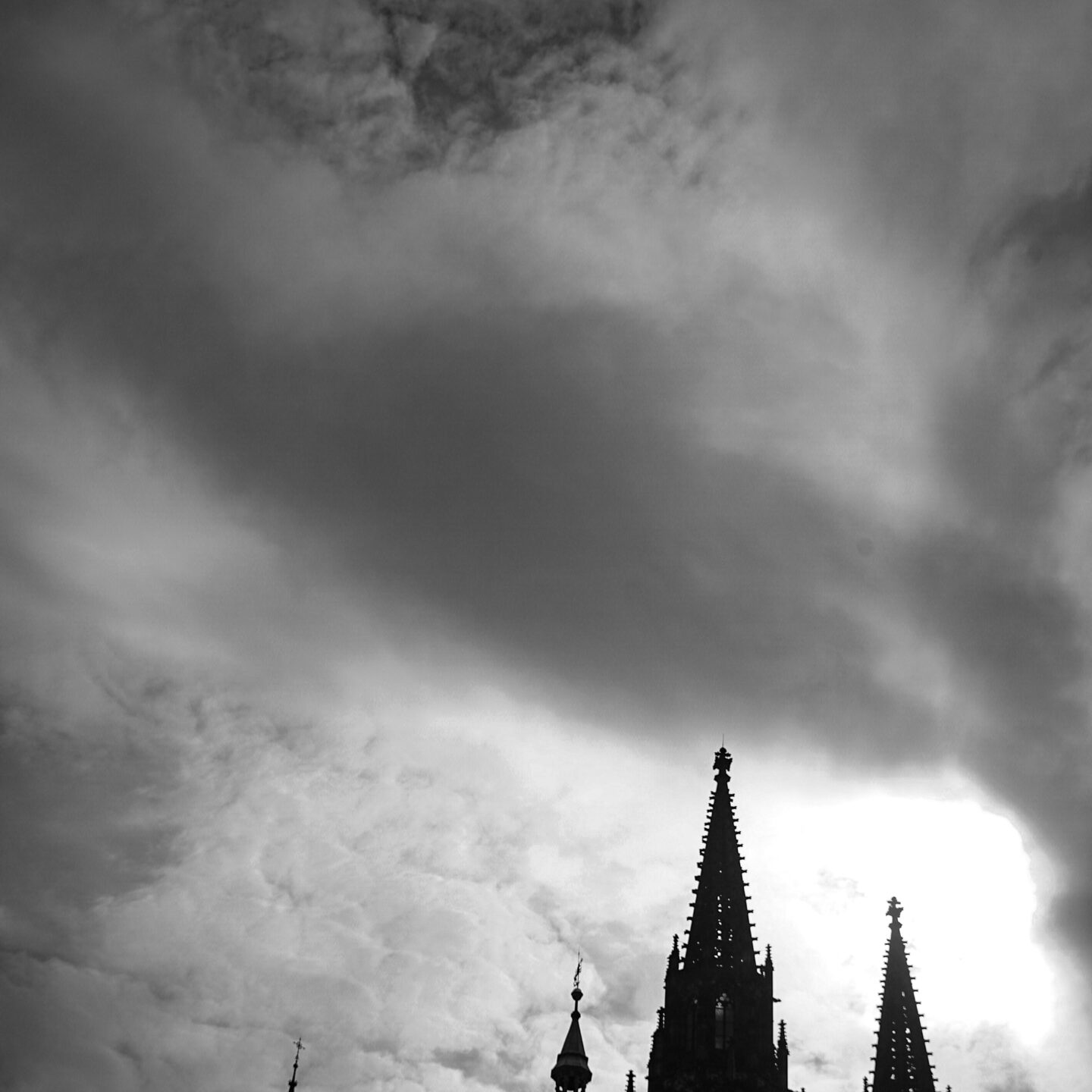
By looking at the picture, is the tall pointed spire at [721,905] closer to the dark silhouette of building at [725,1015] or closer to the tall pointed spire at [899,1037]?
the dark silhouette of building at [725,1015]

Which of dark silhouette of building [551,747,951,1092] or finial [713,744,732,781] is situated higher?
finial [713,744,732,781]

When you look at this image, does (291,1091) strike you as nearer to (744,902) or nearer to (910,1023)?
(744,902)

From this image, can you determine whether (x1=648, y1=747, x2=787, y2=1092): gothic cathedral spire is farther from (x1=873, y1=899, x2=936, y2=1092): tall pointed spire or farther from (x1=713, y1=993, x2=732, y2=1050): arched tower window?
(x1=873, y1=899, x2=936, y2=1092): tall pointed spire

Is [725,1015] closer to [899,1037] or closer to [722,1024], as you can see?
[722,1024]

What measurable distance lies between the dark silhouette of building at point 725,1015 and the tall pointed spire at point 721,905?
1.7 inches

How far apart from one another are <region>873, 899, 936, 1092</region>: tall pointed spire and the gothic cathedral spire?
8289mm

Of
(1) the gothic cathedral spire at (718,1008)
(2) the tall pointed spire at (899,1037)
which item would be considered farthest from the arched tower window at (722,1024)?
(2) the tall pointed spire at (899,1037)

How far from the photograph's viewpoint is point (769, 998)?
7256cm

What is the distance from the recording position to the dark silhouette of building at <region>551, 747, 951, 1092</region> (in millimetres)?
69938

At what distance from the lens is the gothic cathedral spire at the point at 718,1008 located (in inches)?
2741

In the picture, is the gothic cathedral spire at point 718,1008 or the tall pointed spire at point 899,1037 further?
the tall pointed spire at point 899,1037

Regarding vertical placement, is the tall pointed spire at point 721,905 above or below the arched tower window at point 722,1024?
above

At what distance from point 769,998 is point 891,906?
15684 mm

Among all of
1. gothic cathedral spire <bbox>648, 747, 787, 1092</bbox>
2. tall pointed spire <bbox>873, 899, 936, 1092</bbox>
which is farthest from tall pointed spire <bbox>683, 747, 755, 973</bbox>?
tall pointed spire <bbox>873, 899, 936, 1092</bbox>
